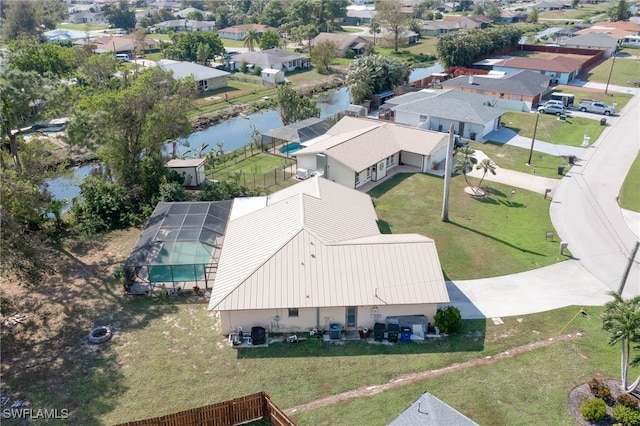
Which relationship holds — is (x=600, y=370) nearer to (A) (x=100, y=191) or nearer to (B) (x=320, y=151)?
(B) (x=320, y=151)

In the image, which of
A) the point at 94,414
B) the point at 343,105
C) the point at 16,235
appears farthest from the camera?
the point at 343,105

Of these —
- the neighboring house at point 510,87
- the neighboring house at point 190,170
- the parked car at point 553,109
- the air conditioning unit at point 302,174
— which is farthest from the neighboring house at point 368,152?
the neighboring house at point 510,87

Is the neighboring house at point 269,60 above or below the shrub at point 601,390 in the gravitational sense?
above

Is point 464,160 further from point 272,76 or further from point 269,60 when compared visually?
point 269,60

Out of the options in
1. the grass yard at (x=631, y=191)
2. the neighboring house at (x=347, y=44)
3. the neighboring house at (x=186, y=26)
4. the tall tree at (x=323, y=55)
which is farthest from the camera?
the neighboring house at (x=186, y=26)

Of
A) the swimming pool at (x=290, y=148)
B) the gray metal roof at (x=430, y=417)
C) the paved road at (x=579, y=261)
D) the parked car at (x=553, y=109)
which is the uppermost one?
the parked car at (x=553, y=109)

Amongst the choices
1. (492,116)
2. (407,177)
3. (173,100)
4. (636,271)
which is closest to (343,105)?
(492,116)

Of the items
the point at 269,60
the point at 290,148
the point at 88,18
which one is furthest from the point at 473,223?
the point at 88,18

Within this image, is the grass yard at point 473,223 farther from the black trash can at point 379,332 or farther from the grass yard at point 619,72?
the grass yard at point 619,72
